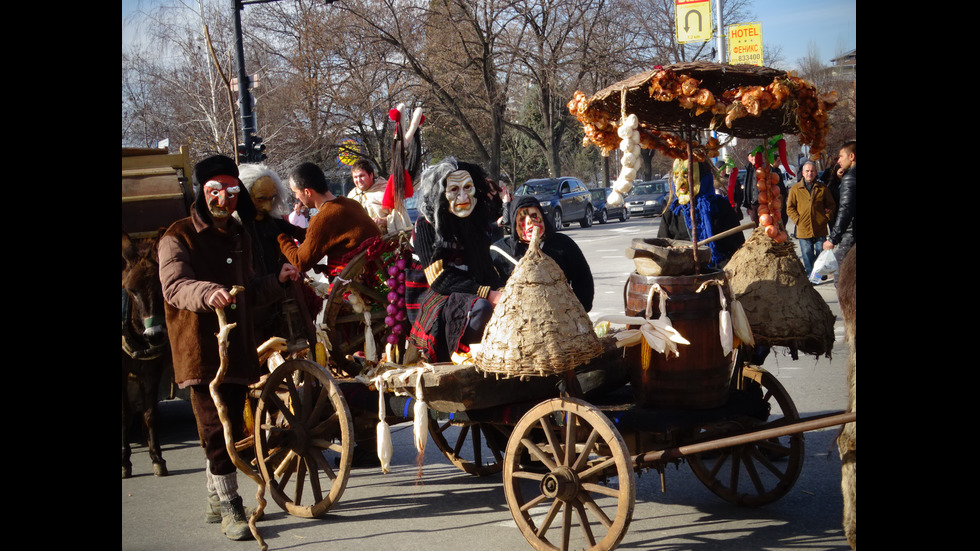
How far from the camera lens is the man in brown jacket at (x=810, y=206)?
Result: 482 inches

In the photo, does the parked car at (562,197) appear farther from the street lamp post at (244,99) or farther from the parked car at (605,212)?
the street lamp post at (244,99)

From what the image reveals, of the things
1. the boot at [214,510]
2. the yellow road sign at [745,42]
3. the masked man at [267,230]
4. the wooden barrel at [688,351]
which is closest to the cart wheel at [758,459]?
the wooden barrel at [688,351]

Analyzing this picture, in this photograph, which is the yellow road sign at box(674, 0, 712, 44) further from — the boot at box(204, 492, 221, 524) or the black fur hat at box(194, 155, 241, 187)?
the boot at box(204, 492, 221, 524)

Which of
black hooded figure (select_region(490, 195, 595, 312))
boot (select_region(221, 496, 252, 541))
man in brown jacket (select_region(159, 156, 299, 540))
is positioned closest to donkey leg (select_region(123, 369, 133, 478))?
man in brown jacket (select_region(159, 156, 299, 540))

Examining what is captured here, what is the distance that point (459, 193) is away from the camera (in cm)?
517

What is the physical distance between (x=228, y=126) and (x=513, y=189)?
15432mm

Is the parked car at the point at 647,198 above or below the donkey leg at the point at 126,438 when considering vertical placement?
above

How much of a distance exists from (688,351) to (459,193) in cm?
165

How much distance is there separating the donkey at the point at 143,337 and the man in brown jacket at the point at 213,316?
1.38m

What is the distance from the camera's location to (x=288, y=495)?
5.74 m

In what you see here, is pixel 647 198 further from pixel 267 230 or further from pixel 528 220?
pixel 528 220

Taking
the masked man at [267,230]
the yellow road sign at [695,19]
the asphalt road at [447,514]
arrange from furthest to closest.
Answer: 1. the yellow road sign at [695,19]
2. the masked man at [267,230]
3. the asphalt road at [447,514]
